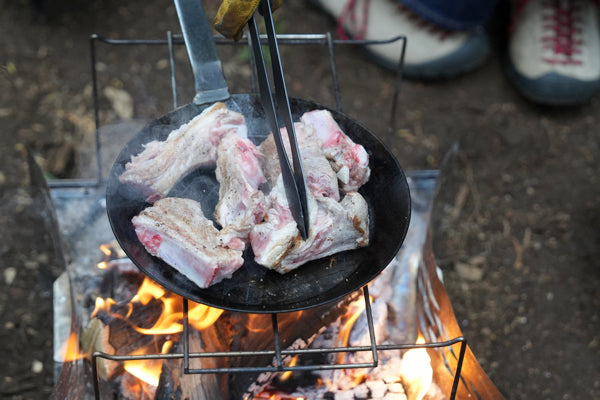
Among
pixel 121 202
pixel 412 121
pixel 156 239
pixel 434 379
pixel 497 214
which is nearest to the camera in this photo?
pixel 156 239

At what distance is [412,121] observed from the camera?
14.0 feet

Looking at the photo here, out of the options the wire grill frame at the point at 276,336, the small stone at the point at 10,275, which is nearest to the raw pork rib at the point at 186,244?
the wire grill frame at the point at 276,336

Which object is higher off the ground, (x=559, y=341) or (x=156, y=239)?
(x=156, y=239)

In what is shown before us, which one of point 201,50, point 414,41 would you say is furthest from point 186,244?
point 414,41

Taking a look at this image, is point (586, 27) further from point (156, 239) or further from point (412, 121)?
point (156, 239)

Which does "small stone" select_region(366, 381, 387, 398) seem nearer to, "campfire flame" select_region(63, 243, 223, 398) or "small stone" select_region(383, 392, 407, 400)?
"small stone" select_region(383, 392, 407, 400)

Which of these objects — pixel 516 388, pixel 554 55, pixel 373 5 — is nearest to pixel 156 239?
pixel 516 388

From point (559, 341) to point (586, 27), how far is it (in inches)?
104

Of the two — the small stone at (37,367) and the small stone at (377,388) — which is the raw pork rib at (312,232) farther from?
the small stone at (37,367)

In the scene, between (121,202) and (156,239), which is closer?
(156,239)

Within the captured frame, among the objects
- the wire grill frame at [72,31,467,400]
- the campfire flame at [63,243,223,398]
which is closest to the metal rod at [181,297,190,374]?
the wire grill frame at [72,31,467,400]

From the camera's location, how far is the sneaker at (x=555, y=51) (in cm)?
419

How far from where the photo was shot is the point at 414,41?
14.3ft

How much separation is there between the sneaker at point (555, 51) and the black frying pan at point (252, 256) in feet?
8.20
